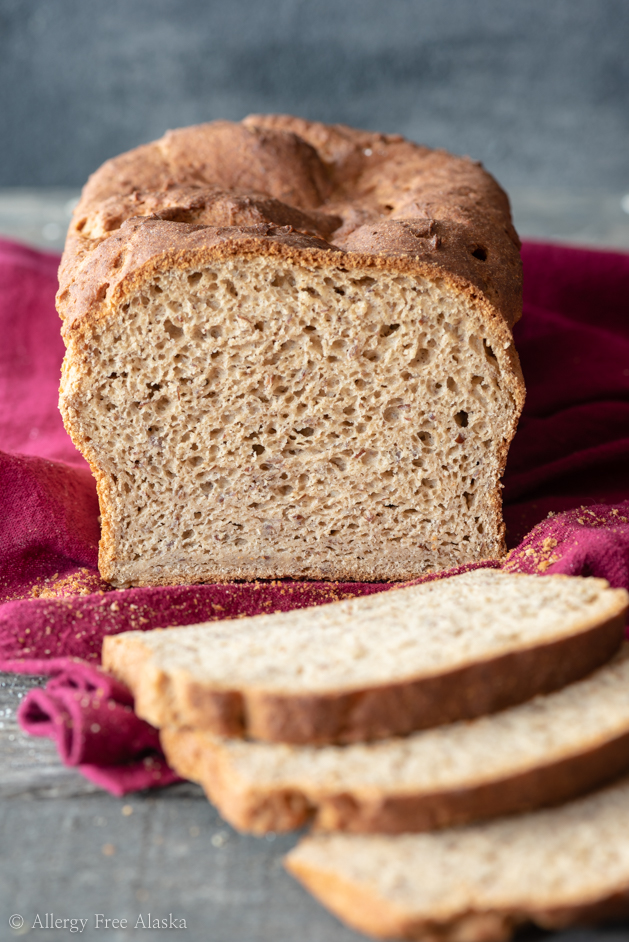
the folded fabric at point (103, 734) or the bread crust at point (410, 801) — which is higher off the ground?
the bread crust at point (410, 801)

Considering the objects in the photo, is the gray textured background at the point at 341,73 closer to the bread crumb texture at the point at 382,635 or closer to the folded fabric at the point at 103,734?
the bread crumb texture at the point at 382,635

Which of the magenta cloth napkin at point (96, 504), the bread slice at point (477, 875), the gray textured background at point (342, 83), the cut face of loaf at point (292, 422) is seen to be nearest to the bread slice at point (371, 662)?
the magenta cloth napkin at point (96, 504)

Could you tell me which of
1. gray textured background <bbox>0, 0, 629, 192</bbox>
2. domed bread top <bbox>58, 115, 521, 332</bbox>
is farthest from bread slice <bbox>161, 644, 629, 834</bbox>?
gray textured background <bbox>0, 0, 629, 192</bbox>

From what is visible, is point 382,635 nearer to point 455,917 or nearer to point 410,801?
point 410,801

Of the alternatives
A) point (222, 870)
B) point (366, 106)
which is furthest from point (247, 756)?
point (366, 106)

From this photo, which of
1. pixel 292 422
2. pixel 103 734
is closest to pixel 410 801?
pixel 103 734

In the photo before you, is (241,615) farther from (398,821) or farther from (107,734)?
(398,821)

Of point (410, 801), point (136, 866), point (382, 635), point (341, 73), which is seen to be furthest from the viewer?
point (341, 73)
